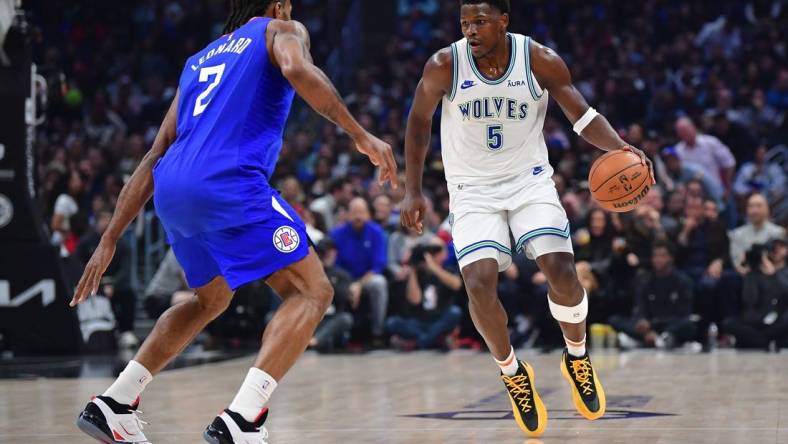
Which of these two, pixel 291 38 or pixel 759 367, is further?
pixel 759 367

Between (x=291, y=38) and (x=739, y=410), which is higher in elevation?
(x=291, y=38)

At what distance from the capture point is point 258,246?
4.57 m

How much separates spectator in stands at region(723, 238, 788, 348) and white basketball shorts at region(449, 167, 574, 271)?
6.13m

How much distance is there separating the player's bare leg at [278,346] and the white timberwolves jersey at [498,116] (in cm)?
162

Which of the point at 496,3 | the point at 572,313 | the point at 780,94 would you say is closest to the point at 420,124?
the point at 496,3

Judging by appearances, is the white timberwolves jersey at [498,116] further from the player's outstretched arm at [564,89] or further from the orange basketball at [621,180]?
the orange basketball at [621,180]

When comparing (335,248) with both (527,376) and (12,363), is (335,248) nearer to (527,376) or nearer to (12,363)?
(12,363)

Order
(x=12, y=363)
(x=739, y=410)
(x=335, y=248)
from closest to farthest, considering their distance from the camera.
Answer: (x=739, y=410), (x=12, y=363), (x=335, y=248)

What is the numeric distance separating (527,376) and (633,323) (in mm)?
6294

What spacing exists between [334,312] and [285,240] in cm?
793

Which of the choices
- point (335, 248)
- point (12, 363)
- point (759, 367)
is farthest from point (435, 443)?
point (335, 248)

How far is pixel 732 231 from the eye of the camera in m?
12.7

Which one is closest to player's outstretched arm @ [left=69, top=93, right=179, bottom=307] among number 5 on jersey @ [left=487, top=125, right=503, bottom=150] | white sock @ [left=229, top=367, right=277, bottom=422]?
white sock @ [left=229, top=367, right=277, bottom=422]

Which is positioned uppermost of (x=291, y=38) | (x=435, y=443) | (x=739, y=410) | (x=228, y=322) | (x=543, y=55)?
(x=291, y=38)
